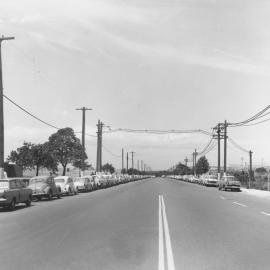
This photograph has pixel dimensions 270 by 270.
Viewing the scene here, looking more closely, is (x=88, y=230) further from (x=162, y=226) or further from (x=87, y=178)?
(x=87, y=178)

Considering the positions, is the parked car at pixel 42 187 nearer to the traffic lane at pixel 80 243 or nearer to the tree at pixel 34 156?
the traffic lane at pixel 80 243

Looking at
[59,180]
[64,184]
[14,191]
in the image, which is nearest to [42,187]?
[59,180]

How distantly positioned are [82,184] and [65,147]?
2616cm

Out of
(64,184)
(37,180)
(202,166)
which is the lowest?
(64,184)

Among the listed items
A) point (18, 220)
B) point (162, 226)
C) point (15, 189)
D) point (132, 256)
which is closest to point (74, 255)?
point (132, 256)

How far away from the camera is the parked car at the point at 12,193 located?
21234 millimetres

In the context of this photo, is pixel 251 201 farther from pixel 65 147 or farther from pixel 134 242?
pixel 65 147

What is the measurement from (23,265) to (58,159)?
200 feet

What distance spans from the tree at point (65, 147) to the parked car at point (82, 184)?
23607 millimetres

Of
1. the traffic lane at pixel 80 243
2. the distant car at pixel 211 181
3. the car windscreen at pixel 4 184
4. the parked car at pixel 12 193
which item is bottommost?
Answer: the distant car at pixel 211 181

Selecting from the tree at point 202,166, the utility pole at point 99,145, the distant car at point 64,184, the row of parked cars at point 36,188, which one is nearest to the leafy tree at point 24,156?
the utility pole at point 99,145

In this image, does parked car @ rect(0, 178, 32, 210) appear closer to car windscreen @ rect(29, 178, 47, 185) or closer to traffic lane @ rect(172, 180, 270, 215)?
car windscreen @ rect(29, 178, 47, 185)

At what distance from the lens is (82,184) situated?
140ft

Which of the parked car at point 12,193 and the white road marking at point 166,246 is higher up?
the parked car at point 12,193
